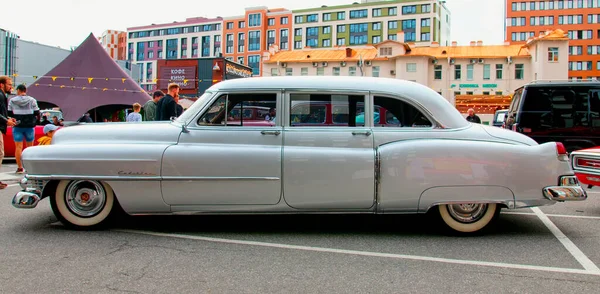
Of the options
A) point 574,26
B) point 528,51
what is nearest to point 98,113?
point 528,51

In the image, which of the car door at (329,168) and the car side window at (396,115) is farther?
the car side window at (396,115)

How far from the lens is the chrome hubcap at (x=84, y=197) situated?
4.85 metres

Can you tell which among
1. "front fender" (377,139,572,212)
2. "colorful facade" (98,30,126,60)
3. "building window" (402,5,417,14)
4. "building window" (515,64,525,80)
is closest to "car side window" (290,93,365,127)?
"front fender" (377,139,572,212)

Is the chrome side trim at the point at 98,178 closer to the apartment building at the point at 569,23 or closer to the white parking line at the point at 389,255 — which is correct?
the white parking line at the point at 389,255

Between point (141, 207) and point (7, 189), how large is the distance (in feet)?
13.7

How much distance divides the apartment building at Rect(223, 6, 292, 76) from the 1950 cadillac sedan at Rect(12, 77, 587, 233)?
98.2 metres

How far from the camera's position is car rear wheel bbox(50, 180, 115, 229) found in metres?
4.84

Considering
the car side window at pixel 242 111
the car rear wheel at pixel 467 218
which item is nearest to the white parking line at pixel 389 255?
the car rear wheel at pixel 467 218

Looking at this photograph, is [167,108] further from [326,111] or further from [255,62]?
[255,62]

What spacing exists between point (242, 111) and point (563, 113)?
793 centimetres

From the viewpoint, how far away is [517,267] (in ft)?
12.6

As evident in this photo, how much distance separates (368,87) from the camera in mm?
4969

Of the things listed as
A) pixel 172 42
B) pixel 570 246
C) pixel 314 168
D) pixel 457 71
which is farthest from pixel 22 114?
pixel 172 42

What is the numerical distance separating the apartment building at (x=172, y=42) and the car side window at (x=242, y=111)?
108 metres
